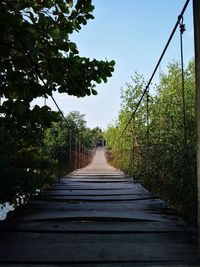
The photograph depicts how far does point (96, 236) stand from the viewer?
8.02ft

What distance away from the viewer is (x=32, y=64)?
2922mm

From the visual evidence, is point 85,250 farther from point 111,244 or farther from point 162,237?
point 162,237

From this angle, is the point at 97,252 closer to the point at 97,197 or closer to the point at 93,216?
the point at 93,216

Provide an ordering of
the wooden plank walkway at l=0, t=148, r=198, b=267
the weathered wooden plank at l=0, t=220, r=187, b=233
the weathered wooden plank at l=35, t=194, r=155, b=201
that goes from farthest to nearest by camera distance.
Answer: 1. the weathered wooden plank at l=35, t=194, r=155, b=201
2. the weathered wooden plank at l=0, t=220, r=187, b=233
3. the wooden plank walkway at l=0, t=148, r=198, b=267

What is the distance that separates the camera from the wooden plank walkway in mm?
1967

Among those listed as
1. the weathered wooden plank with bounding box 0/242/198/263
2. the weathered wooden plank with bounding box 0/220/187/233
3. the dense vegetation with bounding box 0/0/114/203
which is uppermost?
the dense vegetation with bounding box 0/0/114/203

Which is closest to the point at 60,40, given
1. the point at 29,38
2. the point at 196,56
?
the point at 29,38

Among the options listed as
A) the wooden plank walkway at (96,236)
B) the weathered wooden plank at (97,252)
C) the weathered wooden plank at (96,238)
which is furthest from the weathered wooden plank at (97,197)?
the weathered wooden plank at (97,252)

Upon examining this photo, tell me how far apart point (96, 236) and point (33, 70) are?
4.17 ft

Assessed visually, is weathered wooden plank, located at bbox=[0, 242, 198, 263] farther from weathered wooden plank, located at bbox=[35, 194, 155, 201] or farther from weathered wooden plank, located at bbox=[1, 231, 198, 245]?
weathered wooden plank, located at bbox=[35, 194, 155, 201]

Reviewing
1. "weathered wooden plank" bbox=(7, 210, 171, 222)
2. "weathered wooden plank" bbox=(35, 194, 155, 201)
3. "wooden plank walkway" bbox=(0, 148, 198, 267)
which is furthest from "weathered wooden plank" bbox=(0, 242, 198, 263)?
"weathered wooden plank" bbox=(35, 194, 155, 201)

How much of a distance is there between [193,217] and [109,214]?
0.68 meters

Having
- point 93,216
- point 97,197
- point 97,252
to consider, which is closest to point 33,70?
point 93,216

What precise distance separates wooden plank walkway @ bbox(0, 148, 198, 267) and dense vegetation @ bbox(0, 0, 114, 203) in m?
0.30
